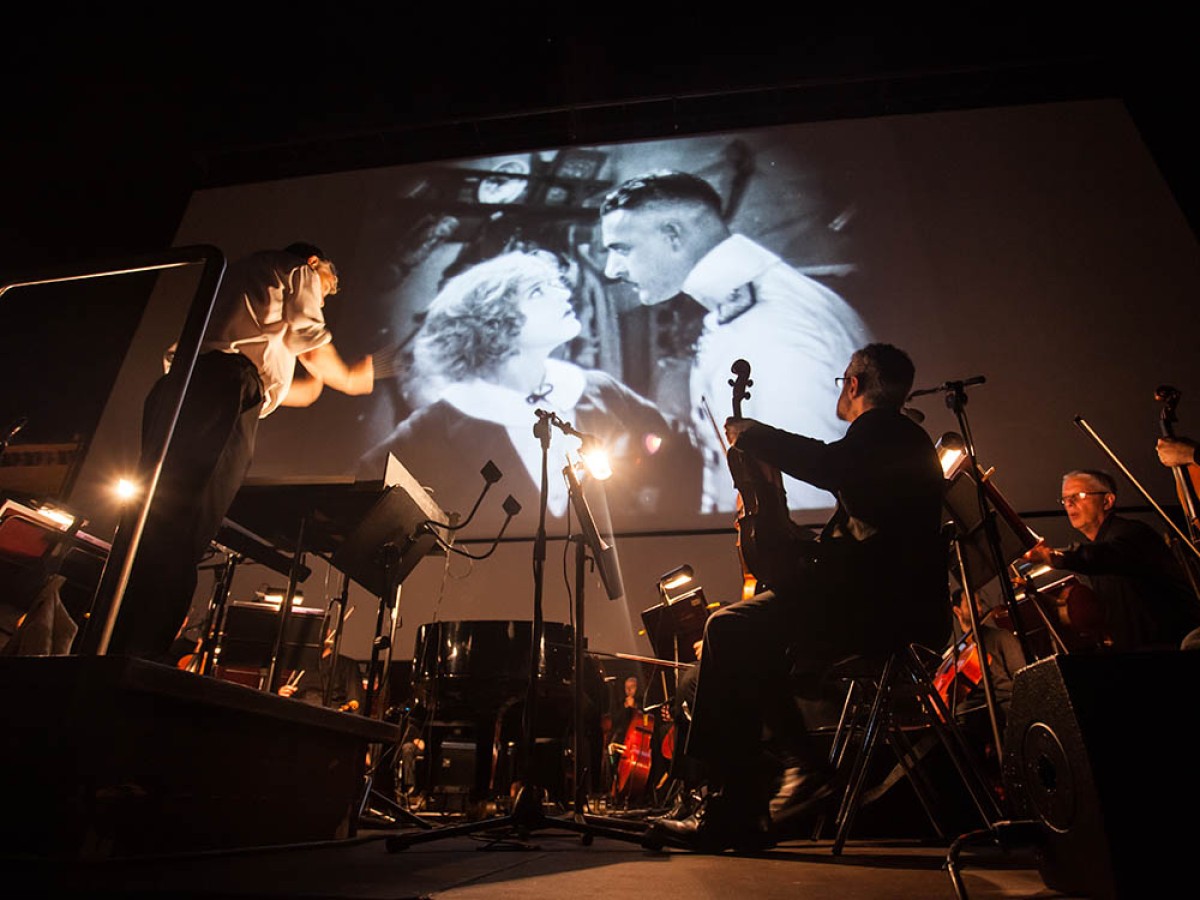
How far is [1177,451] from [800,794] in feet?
9.46

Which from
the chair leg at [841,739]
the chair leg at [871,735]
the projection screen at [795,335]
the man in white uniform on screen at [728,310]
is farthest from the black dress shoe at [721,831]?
the projection screen at [795,335]

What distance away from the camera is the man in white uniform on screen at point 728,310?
4.71 m

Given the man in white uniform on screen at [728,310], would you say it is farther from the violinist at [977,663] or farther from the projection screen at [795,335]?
the violinist at [977,663]

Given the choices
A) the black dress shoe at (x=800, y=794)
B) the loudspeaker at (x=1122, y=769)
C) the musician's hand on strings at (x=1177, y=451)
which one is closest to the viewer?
the loudspeaker at (x=1122, y=769)

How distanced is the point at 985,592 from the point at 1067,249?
2.64 metres

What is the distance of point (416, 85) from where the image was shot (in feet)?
21.7

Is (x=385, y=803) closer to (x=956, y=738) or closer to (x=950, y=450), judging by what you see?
(x=956, y=738)

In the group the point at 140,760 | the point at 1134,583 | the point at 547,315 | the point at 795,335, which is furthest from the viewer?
the point at 547,315

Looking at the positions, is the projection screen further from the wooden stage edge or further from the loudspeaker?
the loudspeaker

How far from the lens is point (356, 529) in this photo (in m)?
2.83

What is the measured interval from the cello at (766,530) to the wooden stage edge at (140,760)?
1.25 metres

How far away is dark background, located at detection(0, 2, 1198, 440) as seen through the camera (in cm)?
542

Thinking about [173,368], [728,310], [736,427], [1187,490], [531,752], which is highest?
[728,310]

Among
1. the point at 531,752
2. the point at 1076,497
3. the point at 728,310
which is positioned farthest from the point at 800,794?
the point at 728,310
